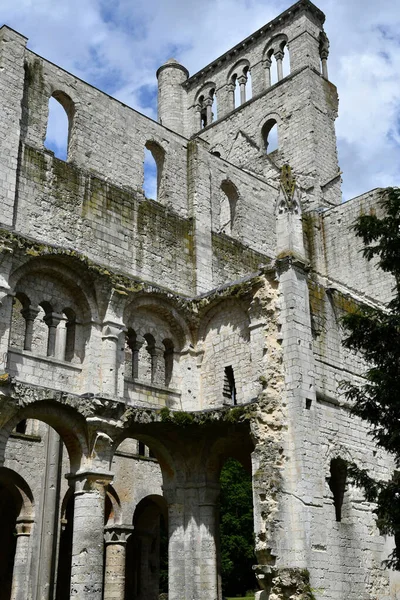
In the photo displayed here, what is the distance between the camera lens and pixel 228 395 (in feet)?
54.2

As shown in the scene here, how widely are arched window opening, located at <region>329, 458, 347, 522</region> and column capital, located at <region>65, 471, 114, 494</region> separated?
474 centimetres

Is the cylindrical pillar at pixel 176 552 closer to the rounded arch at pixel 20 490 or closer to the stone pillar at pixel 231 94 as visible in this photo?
the rounded arch at pixel 20 490

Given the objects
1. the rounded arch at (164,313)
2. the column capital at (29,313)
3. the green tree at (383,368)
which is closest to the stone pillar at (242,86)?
the rounded arch at (164,313)

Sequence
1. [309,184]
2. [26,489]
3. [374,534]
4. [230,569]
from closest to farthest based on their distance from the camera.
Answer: [374,534]
[26,489]
[309,184]
[230,569]

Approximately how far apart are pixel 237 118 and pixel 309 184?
5.52 m

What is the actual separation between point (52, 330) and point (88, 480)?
3033 millimetres

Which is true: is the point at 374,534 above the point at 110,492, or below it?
below

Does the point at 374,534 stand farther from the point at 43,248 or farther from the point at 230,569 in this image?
the point at 230,569

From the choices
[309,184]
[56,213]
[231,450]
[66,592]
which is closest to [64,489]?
[66,592]

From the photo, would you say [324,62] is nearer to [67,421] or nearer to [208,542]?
[208,542]

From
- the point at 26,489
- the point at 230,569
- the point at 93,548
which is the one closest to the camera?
the point at 93,548

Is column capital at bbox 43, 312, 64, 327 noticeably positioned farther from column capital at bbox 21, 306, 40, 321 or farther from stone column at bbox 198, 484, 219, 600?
stone column at bbox 198, 484, 219, 600

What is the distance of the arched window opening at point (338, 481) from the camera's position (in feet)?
50.4

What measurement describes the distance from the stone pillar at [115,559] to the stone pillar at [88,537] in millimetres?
6096
